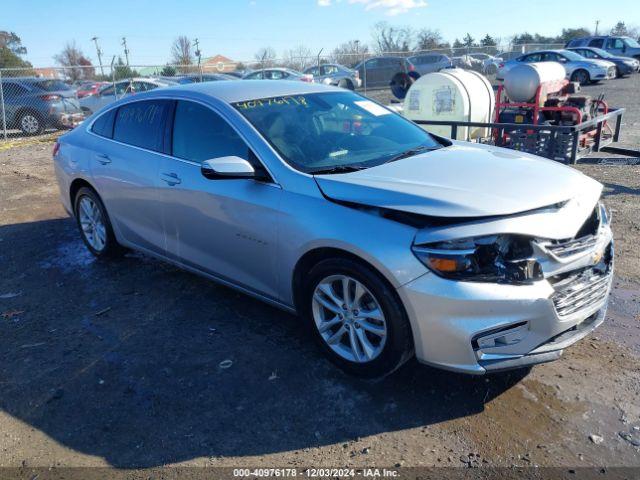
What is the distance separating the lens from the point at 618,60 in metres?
28.0

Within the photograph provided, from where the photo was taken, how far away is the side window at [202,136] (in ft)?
12.7

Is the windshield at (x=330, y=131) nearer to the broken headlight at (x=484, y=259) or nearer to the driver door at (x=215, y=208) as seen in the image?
the driver door at (x=215, y=208)

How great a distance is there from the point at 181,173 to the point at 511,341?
2634mm

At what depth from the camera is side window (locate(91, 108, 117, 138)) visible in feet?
16.8

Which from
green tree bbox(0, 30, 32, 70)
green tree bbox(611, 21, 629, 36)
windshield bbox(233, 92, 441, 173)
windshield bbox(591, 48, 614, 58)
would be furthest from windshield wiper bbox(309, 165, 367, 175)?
green tree bbox(611, 21, 629, 36)

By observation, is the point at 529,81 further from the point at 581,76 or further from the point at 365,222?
the point at 581,76

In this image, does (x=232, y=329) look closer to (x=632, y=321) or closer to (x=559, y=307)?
(x=559, y=307)

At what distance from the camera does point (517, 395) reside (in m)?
3.18

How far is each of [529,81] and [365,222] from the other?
7733 millimetres

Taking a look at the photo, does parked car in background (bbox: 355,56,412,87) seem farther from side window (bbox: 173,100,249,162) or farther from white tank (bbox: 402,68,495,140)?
side window (bbox: 173,100,249,162)

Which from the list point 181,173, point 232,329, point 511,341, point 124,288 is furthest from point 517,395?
point 124,288

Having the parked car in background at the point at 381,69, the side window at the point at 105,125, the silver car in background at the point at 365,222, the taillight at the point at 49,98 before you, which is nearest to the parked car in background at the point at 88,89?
the taillight at the point at 49,98

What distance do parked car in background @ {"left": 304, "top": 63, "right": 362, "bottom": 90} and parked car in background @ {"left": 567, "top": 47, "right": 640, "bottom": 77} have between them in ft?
42.5

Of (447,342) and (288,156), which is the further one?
(288,156)
